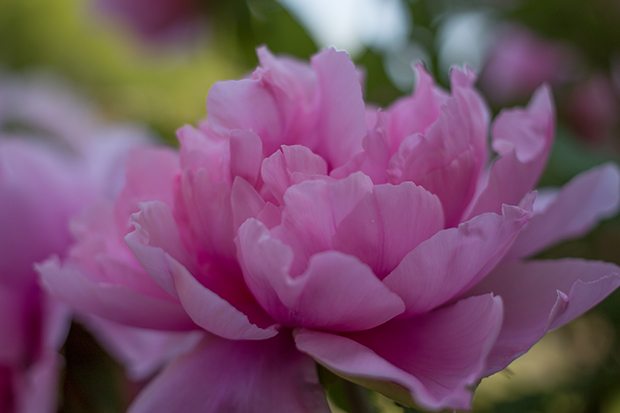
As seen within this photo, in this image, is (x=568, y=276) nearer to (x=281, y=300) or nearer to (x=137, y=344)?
(x=281, y=300)

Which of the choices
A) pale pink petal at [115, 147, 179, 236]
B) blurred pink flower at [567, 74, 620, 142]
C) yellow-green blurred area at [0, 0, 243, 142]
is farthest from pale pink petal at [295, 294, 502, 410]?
yellow-green blurred area at [0, 0, 243, 142]

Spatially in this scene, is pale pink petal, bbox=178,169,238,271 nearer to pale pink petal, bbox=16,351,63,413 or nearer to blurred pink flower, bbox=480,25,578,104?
pale pink petal, bbox=16,351,63,413

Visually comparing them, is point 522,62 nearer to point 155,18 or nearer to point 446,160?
point 155,18

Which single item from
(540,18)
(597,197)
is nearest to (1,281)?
(597,197)

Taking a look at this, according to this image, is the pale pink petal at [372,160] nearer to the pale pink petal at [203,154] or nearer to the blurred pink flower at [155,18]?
the pale pink petal at [203,154]

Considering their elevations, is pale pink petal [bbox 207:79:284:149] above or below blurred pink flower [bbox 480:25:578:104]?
above
